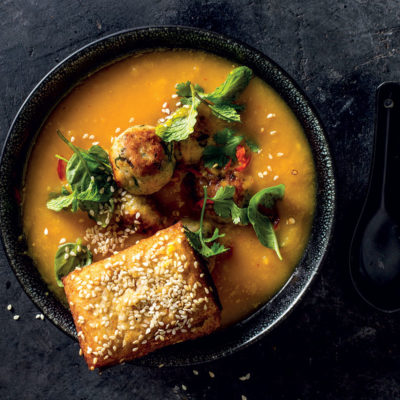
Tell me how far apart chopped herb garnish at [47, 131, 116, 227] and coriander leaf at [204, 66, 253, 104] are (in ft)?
1.73

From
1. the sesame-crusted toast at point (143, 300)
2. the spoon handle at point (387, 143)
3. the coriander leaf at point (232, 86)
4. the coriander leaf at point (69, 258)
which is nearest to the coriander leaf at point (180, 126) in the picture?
the coriander leaf at point (232, 86)

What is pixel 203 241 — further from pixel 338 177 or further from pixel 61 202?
pixel 338 177

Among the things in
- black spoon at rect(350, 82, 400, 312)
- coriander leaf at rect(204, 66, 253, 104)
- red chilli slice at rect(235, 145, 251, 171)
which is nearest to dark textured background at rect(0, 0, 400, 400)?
black spoon at rect(350, 82, 400, 312)

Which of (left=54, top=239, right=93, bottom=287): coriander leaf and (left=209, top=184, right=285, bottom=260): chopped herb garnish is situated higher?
(left=54, top=239, right=93, bottom=287): coriander leaf

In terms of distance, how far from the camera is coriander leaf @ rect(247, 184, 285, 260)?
204 centimetres

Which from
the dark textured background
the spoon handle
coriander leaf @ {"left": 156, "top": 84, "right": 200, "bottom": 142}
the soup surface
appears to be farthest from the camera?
the dark textured background

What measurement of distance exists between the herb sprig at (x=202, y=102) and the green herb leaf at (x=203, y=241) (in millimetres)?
257

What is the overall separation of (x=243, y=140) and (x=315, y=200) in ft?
1.38

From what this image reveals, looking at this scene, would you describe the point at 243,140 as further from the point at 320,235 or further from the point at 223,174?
the point at 320,235

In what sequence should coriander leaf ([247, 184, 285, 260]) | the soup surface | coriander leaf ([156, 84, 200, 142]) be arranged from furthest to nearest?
the soup surface
coriander leaf ([247, 184, 285, 260])
coriander leaf ([156, 84, 200, 142])

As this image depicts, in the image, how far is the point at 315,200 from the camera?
2.20 m

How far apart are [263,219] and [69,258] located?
0.85m

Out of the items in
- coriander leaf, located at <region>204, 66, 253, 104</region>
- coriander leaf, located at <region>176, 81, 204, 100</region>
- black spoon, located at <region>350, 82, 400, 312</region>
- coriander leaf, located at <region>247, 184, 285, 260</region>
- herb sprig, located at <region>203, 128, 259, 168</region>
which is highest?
coriander leaf, located at <region>176, 81, 204, 100</region>

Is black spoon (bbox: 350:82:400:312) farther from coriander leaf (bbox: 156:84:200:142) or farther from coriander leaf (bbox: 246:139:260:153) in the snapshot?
coriander leaf (bbox: 156:84:200:142)
